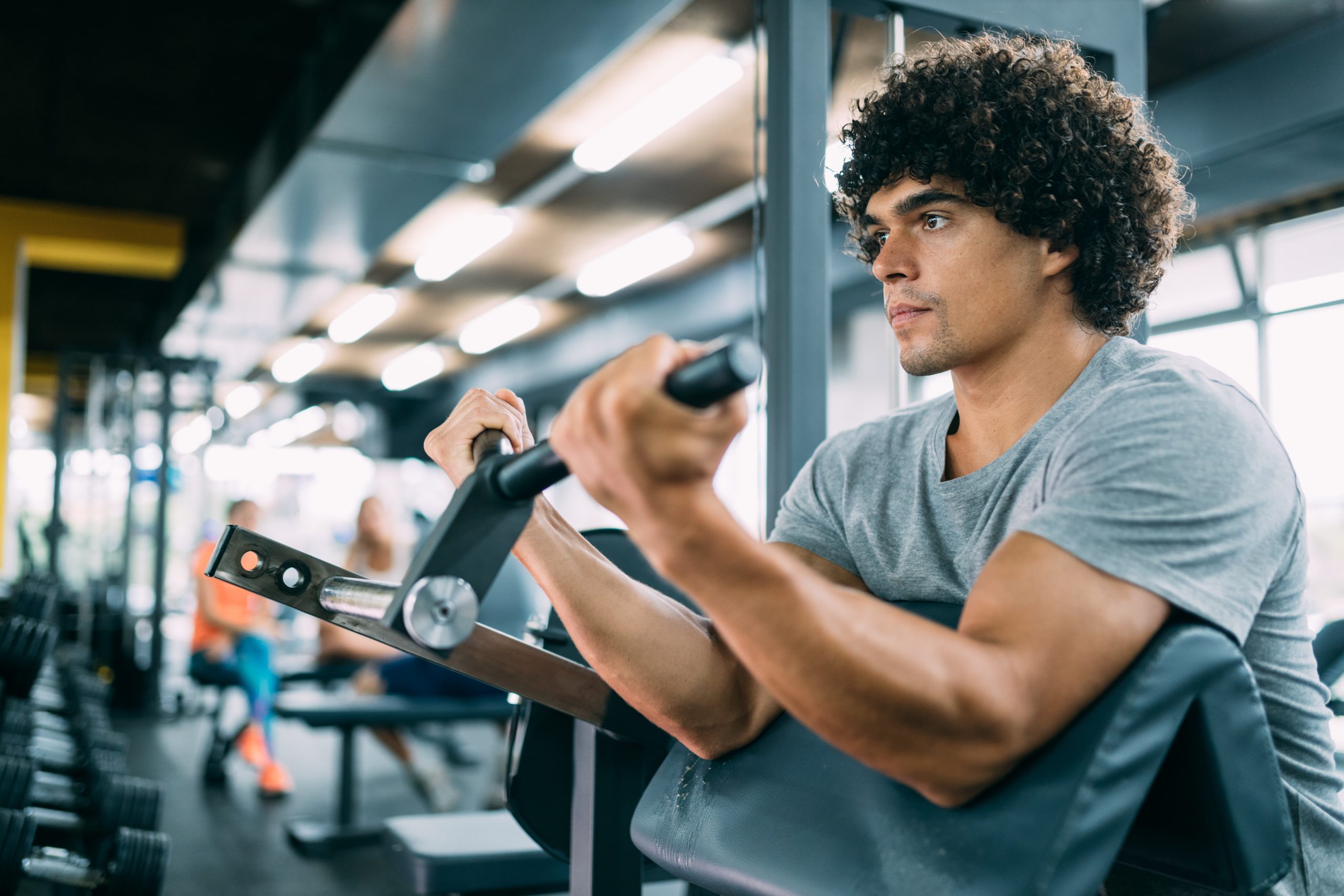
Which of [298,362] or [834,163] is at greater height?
[298,362]

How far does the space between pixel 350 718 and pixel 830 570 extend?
2419 mm

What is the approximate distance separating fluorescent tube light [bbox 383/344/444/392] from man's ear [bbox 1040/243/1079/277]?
8890 millimetres

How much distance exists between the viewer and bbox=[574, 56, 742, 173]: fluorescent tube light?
157 inches

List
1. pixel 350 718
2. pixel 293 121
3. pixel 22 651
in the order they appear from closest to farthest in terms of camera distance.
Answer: pixel 22 651 < pixel 350 718 < pixel 293 121

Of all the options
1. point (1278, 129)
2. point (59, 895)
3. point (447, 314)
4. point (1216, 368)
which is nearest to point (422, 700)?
point (59, 895)

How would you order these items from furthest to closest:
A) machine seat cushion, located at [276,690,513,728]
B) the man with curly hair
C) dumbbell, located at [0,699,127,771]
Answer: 1. machine seat cushion, located at [276,690,513,728]
2. dumbbell, located at [0,699,127,771]
3. the man with curly hair

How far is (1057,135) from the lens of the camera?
1203mm

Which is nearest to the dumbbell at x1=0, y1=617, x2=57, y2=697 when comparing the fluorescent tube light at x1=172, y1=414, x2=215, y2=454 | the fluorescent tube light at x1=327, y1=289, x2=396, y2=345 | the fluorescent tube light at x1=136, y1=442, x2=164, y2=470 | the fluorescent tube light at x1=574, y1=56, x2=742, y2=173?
the fluorescent tube light at x1=574, y1=56, x2=742, y2=173

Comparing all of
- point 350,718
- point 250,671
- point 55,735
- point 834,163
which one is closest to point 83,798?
point 350,718

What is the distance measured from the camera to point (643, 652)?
100cm

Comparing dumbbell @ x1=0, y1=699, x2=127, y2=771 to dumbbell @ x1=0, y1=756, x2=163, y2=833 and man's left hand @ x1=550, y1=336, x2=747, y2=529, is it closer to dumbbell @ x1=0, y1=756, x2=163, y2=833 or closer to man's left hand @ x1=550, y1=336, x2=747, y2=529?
dumbbell @ x1=0, y1=756, x2=163, y2=833

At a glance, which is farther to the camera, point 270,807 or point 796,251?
point 270,807

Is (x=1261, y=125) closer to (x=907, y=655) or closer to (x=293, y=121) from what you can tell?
(x=907, y=655)

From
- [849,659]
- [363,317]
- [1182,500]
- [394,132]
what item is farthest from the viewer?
[363,317]
